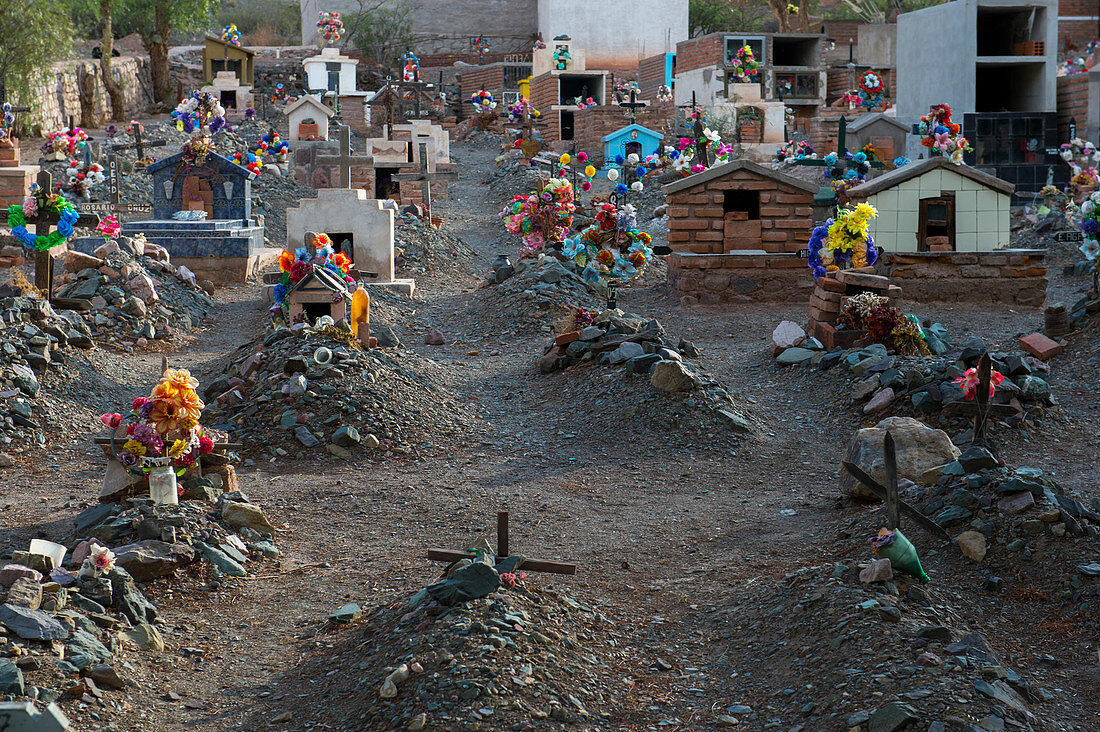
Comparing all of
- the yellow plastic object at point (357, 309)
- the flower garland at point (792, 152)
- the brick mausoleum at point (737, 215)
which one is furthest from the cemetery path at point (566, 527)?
the flower garland at point (792, 152)

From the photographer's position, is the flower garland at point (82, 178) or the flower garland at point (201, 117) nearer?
the flower garland at point (82, 178)

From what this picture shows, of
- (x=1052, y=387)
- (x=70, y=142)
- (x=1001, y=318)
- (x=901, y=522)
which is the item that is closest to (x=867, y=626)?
(x=901, y=522)

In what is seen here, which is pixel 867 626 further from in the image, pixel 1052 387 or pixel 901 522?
pixel 1052 387

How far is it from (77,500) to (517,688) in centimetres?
480

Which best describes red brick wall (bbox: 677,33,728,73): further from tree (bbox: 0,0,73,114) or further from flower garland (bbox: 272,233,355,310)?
flower garland (bbox: 272,233,355,310)

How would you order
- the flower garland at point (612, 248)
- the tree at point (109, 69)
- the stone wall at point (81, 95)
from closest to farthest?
the flower garland at point (612, 248) < the stone wall at point (81, 95) < the tree at point (109, 69)

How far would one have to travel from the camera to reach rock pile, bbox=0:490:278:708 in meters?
5.01

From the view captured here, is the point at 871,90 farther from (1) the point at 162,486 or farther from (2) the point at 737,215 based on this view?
(1) the point at 162,486

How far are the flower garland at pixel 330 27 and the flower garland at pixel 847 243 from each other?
141 feet

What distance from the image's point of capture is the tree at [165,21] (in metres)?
40.2

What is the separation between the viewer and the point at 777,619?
580cm

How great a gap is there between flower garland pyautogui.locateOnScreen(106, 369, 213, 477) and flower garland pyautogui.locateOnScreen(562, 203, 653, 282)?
9360 mm

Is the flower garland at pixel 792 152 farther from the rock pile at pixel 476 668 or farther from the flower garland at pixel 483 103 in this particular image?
the rock pile at pixel 476 668

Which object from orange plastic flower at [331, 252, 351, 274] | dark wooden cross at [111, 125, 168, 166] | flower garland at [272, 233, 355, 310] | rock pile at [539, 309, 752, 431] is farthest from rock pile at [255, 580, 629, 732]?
dark wooden cross at [111, 125, 168, 166]
